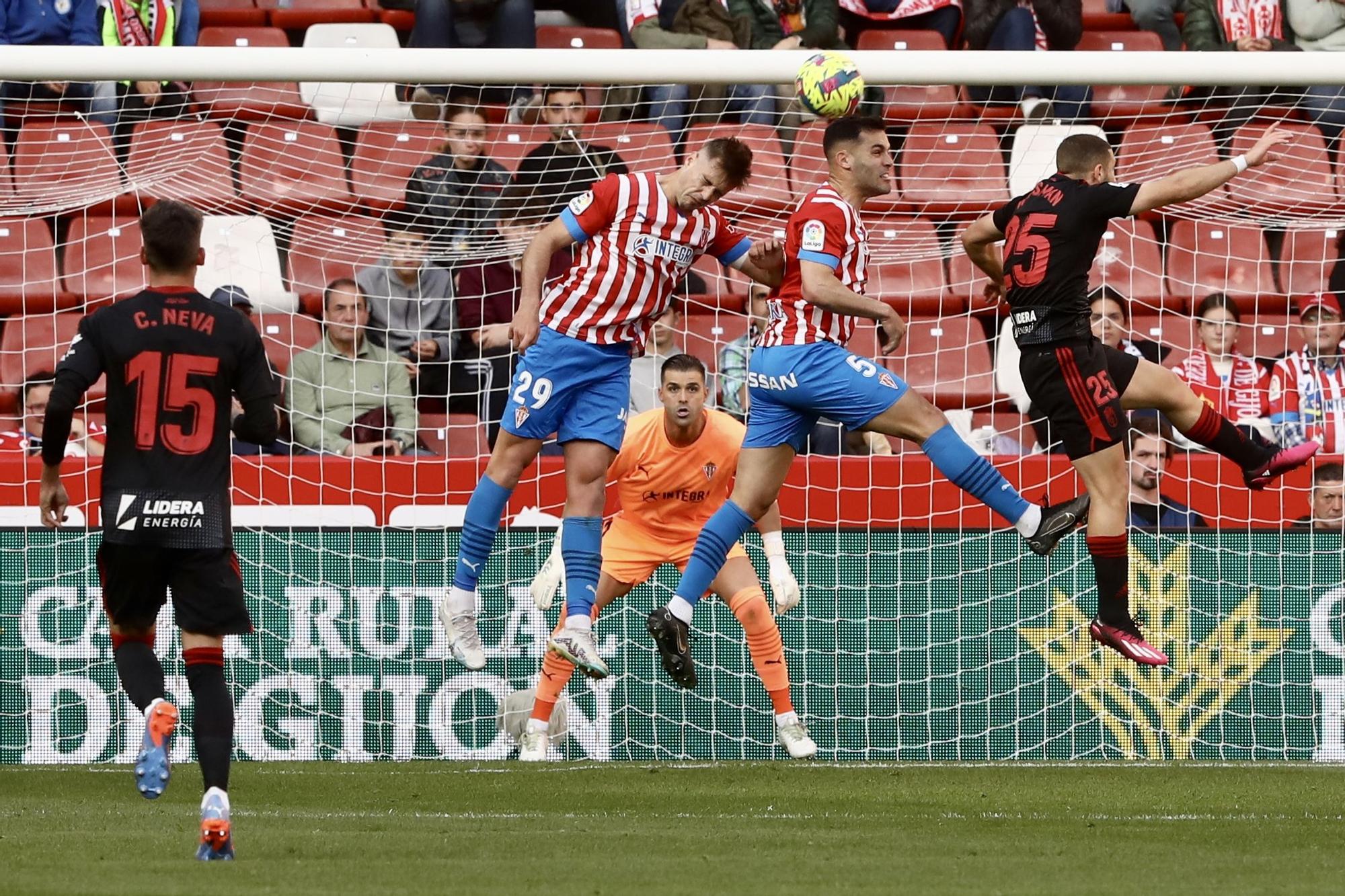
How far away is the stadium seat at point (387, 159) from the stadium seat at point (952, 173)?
2768 mm

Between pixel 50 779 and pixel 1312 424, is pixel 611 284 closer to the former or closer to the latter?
pixel 50 779

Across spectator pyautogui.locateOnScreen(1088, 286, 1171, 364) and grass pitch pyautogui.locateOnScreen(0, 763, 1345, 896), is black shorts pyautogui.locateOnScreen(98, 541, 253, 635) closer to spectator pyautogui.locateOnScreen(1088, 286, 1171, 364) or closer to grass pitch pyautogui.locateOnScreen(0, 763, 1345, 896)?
grass pitch pyautogui.locateOnScreen(0, 763, 1345, 896)

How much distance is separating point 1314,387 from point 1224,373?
1.67 feet

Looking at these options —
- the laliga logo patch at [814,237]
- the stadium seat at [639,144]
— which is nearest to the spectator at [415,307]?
the stadium seat at [639,144]

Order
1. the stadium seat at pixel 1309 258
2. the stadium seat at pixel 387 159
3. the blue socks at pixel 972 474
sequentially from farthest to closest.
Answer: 1. the stadium seat at pixel 1309 258
2. the stadium seat at pixel 387 159
3. the blue socks at pixel 972 474

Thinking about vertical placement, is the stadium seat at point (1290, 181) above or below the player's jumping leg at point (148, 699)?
above

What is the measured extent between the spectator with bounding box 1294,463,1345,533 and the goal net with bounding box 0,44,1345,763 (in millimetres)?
16

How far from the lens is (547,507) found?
403 inches

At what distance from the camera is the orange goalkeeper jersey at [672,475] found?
967cm

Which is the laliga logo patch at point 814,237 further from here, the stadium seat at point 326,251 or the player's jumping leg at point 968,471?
the stadium seat at point 326,251

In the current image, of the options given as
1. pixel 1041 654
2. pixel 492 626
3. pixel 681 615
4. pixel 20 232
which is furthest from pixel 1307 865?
pixel 20 232

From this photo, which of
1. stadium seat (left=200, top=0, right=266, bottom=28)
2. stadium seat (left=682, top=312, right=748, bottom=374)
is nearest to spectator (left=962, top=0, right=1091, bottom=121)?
stadium seat (left=682, top=312, right=748, bottom=374)

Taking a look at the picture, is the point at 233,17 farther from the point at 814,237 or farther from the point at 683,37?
the point at 814,237

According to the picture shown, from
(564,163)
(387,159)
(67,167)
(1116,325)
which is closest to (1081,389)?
(1116,325)
